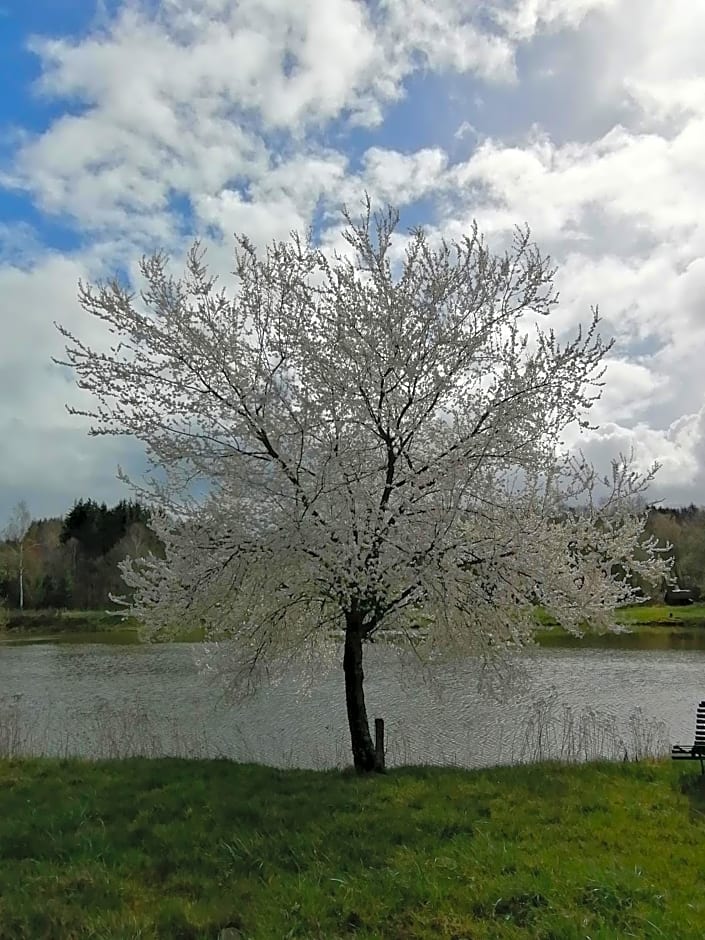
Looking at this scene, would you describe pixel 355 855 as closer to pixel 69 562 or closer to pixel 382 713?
pixel 382 713

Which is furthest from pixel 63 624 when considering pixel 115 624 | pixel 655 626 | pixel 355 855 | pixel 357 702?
pixel 355 855

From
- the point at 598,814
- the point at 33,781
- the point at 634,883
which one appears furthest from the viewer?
the point at 33,781

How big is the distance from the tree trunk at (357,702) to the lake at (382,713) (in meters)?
→ 1.06

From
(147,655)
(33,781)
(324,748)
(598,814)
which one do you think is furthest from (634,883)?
(147,655)

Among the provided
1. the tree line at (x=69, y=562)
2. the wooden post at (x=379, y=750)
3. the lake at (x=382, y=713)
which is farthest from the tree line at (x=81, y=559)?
the wooden post at (x=379, y=750)

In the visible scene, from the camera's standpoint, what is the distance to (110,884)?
545 centimetres

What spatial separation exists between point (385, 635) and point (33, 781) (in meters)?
4.79

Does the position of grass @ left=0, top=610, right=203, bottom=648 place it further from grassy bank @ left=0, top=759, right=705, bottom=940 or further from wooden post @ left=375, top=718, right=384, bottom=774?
grassy bank @ left=0, top=759, right=705, bottom=940

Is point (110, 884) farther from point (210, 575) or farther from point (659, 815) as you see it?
point (659, 815)

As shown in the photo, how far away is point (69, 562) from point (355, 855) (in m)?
59.6

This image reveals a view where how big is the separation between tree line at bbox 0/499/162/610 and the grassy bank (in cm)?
4425

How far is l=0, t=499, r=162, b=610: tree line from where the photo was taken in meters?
55.3

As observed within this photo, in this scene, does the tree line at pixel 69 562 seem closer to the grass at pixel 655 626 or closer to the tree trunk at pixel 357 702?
the grass at pixel 655 626

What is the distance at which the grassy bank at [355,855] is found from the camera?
4.76 metres
